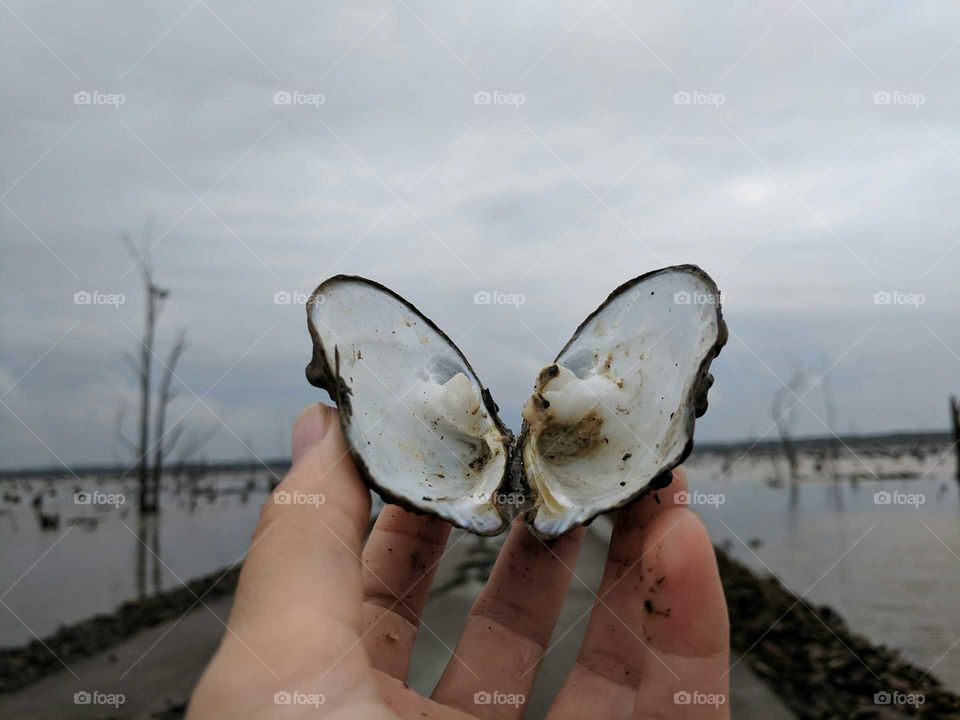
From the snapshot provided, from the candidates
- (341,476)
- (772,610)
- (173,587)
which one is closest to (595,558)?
(772,610)

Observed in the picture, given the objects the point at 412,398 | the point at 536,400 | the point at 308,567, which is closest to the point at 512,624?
the point at 536,400

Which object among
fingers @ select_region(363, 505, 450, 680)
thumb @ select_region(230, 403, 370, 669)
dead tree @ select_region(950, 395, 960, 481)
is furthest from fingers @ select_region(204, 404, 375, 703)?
dead tree @ select_region(950, 395, 960, 481)

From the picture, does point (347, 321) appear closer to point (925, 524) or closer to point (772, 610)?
point (772, 610)

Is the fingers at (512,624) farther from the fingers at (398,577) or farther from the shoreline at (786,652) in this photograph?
the shoreline at (786,652)

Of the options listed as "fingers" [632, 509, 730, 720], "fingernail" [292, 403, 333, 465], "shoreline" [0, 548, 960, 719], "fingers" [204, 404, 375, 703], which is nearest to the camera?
"fingers" [204, 404, 375, 703]

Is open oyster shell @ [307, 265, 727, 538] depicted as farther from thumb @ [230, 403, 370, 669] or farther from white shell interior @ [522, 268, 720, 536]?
thumb @ [230, 403, 370, 669]

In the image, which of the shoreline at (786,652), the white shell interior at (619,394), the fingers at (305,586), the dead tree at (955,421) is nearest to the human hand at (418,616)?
the fingers at (305,586)

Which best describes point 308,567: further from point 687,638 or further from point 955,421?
point 955,421
